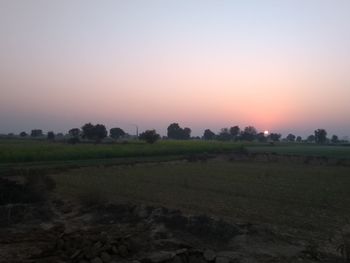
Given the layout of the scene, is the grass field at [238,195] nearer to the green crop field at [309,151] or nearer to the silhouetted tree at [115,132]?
the green crop field at [309,151]

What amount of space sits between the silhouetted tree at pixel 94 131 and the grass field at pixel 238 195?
66.2m

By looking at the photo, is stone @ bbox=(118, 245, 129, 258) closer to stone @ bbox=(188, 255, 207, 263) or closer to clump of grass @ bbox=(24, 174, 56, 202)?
stone @ bbox=(188, 255, 207, 263)

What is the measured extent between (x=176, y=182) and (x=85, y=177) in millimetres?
6459

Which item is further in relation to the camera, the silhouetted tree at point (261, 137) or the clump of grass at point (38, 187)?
the silhouetted tree at point (261, 137)

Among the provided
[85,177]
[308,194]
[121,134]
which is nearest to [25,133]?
[121,134]

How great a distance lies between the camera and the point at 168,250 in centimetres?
1252

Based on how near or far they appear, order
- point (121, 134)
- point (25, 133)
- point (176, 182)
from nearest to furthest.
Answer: point (176, 182), point (121, 134), point (25, 133)

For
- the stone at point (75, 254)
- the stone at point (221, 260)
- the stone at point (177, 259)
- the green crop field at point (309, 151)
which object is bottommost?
the stone at point (221, 260)

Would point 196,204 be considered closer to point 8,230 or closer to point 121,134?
point 8,230

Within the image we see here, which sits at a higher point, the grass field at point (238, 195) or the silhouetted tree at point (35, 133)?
the silhouetted tree at point (35, 133)

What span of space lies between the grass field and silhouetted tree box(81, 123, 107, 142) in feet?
217

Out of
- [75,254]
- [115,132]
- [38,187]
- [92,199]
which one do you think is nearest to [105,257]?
[75,254]

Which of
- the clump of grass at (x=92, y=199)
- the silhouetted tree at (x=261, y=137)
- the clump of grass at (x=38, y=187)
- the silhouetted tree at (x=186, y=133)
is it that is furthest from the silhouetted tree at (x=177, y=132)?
the clump of grass at (x=92, y=199)

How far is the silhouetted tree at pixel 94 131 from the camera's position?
331ft
